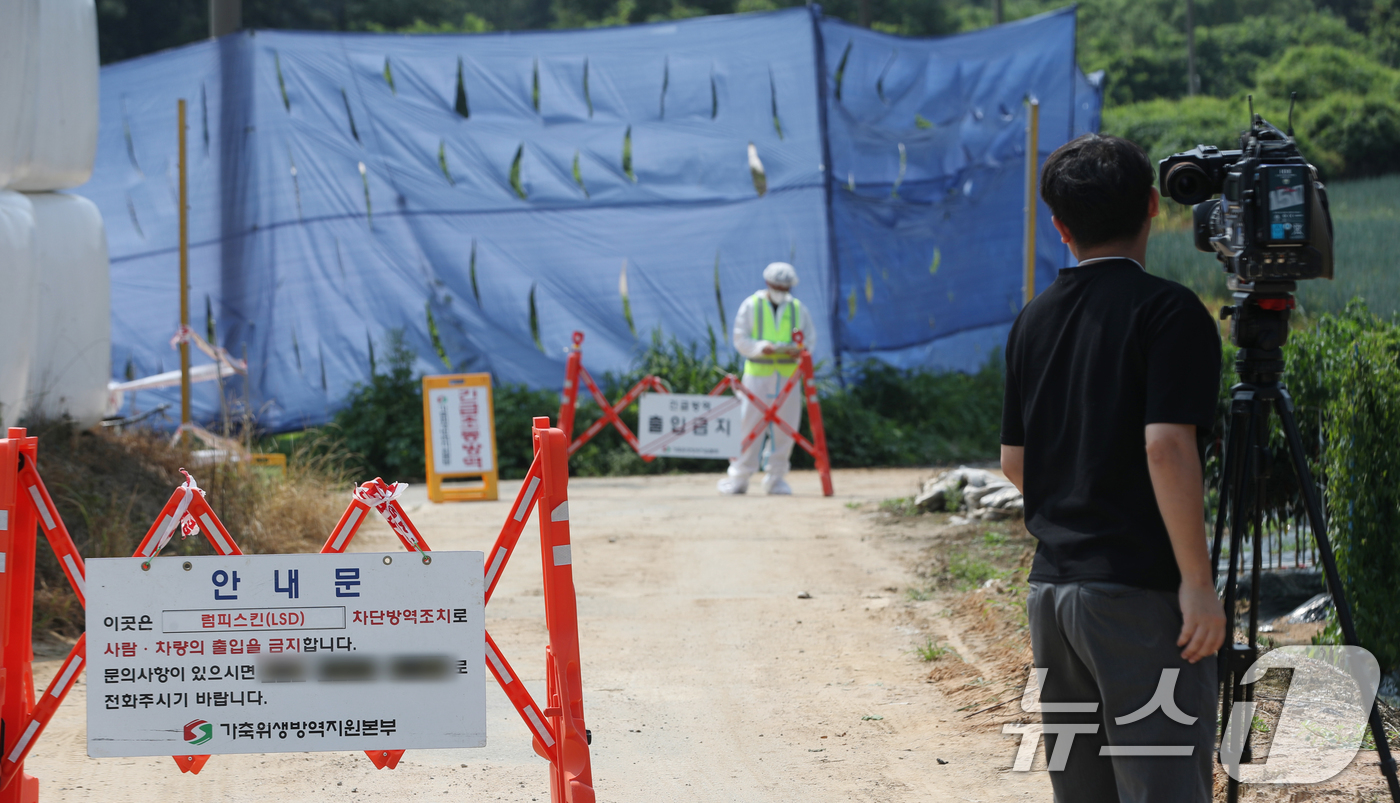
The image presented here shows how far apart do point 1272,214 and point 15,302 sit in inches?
257

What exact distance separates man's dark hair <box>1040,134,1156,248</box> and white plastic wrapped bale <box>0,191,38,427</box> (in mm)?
6197

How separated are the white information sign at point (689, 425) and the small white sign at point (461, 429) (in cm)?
157

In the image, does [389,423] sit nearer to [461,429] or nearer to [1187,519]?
[461,429]

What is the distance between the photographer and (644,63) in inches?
601

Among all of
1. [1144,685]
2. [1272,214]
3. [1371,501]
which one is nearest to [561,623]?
[1144,685]

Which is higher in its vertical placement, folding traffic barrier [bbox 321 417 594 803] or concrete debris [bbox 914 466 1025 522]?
folding traffic barrier [bbox 321 417 594 803]

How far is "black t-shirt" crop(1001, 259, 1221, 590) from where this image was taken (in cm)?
245

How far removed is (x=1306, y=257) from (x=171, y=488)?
23.3 ft

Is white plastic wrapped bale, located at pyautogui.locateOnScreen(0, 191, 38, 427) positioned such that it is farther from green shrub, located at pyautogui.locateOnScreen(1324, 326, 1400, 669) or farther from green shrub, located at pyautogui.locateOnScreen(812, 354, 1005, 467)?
green shrub, located at pyautogui.locateOnScreen(812, 354, 1005, 467)

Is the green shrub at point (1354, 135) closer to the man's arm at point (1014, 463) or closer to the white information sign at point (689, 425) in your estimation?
the white information sign at point (689, 425)

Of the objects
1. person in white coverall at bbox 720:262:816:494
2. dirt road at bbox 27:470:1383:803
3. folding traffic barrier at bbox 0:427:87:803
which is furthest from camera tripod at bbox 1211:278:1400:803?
person in white coverall at bbox 720:262:816:494

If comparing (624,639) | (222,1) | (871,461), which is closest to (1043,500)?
(624,639)

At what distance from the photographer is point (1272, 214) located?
2.96 m

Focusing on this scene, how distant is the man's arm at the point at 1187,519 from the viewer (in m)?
2.42
